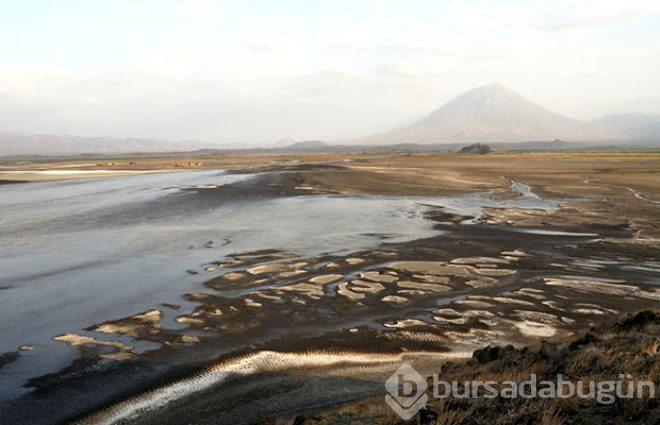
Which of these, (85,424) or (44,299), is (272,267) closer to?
(44,299)

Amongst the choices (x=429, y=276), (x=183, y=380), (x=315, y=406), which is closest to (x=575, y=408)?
(x=315, y=406)

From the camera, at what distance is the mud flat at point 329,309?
25.1 ft

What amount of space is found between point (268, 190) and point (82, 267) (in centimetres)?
2396

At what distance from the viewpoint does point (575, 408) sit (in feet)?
17.7
